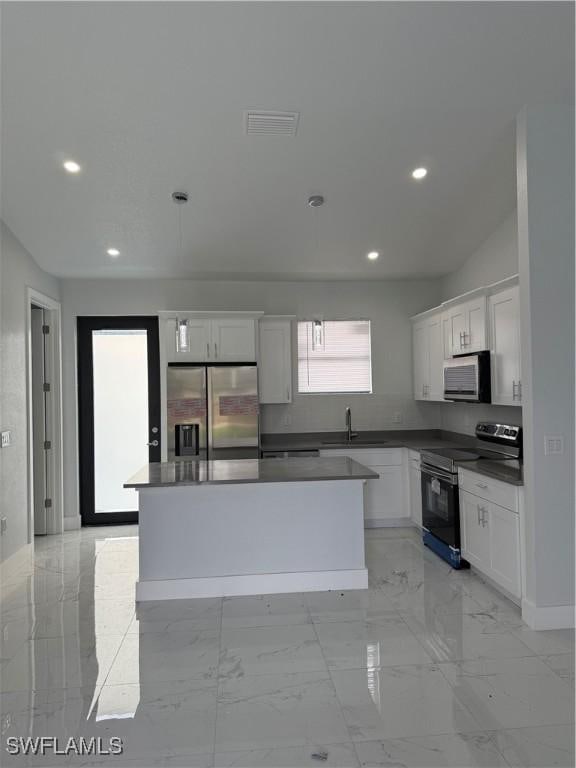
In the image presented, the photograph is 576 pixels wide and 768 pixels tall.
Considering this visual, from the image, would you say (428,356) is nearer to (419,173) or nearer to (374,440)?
(374,440)

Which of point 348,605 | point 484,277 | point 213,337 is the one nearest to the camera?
point 348,605

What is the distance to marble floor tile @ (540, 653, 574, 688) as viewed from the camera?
8.39 ft

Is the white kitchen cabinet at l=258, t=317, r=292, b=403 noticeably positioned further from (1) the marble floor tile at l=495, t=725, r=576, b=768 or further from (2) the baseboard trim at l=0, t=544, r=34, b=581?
(1) the marble floor tile at l=495, t=725, r=576, b=768

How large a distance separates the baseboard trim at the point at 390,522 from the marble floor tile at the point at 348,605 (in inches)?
66.1

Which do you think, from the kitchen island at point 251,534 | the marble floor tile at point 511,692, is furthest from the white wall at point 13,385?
the marble floor tile at point 511,692

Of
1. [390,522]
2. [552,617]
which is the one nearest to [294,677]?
[552,617]

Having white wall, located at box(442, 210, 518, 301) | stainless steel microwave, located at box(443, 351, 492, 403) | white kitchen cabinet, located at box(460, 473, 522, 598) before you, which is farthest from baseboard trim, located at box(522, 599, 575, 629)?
white wall, located at box(442, 210, 518, 301)

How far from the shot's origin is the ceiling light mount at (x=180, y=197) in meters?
4.08

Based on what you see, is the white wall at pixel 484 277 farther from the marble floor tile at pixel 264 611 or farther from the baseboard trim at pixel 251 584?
the marble floor tile at pixel 264 611

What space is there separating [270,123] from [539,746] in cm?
362

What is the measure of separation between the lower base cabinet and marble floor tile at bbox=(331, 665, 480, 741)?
1.04 meters

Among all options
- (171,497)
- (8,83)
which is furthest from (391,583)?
(8,83)

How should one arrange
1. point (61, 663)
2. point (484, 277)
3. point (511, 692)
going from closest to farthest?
point (511, 692)
point (61, 663)
point (484, 277)

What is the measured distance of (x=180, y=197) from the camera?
13.5ft
